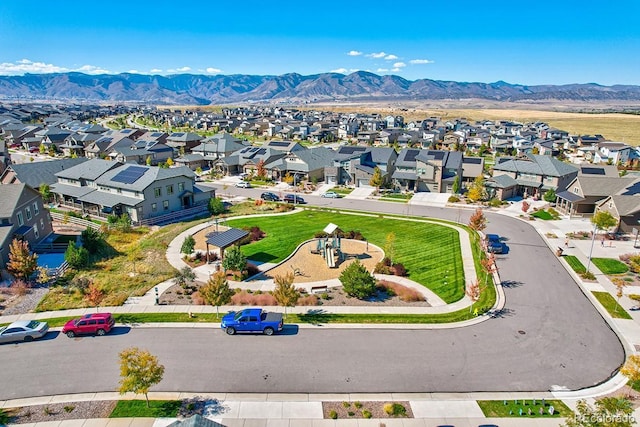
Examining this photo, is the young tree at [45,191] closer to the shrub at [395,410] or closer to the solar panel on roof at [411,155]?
the solar panel on roof at [411,155]

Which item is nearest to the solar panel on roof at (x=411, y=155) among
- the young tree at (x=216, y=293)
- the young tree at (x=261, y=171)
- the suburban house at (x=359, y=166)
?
the suburban house at (x=359, y=166)

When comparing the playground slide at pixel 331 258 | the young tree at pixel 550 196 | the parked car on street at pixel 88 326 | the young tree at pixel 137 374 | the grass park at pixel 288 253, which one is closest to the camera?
the young tree at pixel 137 374

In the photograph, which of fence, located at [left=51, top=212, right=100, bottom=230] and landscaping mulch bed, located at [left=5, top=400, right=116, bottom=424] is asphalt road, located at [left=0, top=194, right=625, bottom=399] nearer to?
landscaping mulch bed, located at [left=5, top=400, right=116, bottom=424]

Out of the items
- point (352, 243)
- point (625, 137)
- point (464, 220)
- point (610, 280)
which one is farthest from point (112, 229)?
point (625, 137)

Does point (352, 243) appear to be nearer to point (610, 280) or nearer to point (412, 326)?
point (412, 326)

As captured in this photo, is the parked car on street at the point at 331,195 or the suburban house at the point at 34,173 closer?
the suburban house at the point at 34,173

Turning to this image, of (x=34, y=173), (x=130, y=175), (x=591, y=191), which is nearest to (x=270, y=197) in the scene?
(x=130, y=175)
